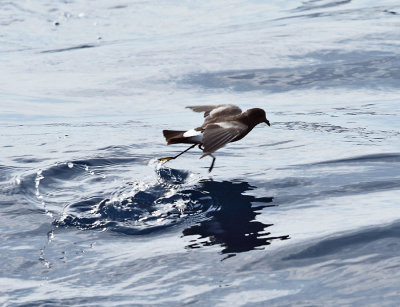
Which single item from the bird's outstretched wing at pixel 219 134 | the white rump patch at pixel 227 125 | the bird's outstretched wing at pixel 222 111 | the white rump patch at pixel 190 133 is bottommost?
the bird's outstretched wing at pixel 222 111

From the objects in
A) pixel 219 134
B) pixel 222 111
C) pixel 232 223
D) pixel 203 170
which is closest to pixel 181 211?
pixel 232 223

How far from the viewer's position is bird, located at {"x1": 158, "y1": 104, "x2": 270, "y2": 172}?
5.85 m

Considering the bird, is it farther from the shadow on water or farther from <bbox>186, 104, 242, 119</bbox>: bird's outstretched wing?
the shadow on water

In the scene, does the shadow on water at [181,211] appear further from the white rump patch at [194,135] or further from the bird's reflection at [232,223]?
the white rump patch at [194,135]

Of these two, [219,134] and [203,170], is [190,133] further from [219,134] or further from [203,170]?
[203,170]

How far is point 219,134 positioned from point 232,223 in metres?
0.95

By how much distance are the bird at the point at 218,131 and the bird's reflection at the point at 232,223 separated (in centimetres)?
36

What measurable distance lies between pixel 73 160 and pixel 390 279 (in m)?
3.73

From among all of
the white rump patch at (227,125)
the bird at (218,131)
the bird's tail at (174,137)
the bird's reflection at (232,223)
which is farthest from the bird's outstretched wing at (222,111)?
the bird's reflection at (232,223)

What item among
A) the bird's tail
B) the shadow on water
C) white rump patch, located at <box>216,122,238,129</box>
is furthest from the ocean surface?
white rump patch, located at <box>216,122,238,129</box>

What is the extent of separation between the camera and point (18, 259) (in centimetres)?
471

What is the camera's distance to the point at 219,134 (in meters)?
6.01

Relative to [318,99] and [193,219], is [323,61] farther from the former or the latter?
[193,219]

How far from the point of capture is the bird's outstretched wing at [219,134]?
5.72m
